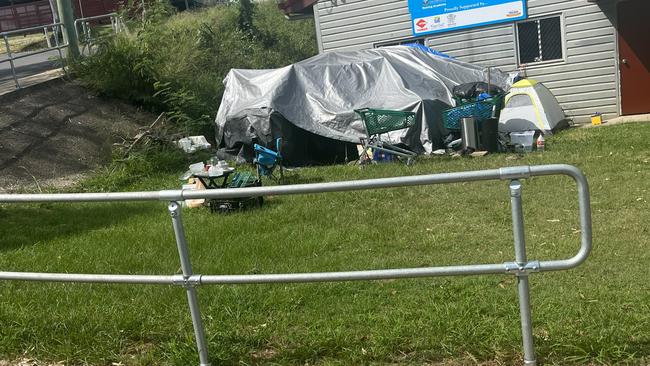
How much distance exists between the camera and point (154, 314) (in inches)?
179

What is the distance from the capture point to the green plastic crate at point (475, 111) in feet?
38.7

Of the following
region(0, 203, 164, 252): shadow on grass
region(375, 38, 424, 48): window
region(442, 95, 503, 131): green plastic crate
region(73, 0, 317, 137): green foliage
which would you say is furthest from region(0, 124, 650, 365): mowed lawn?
region(375, 38, 424, 48): window

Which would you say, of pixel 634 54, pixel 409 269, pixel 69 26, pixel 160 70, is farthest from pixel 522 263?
pixel 69 26

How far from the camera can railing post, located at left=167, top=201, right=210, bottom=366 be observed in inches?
136

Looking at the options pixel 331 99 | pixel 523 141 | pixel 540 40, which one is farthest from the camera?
pixel 540 40


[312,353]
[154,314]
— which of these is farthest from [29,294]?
[312,353]

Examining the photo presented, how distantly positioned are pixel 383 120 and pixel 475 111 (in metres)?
1.72

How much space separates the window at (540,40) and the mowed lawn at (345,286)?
7166 mm

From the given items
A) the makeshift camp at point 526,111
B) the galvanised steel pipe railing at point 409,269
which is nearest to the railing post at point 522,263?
the galvanised steel pipe railing at point 409,269

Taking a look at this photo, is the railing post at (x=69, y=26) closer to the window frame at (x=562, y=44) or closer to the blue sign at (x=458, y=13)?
the blue sign at (x=458, y=13)

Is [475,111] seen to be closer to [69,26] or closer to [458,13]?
[458,13]

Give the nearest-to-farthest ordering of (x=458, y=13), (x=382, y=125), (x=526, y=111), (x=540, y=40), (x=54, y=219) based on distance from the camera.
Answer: (x=54, y=219) → (x=382, y=125) → (x=526, y=111) → (x=540, y=40) → (x=458, y=13)

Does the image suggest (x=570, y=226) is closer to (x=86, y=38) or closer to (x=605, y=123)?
(x=605, y=123)

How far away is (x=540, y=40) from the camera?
1527cm
